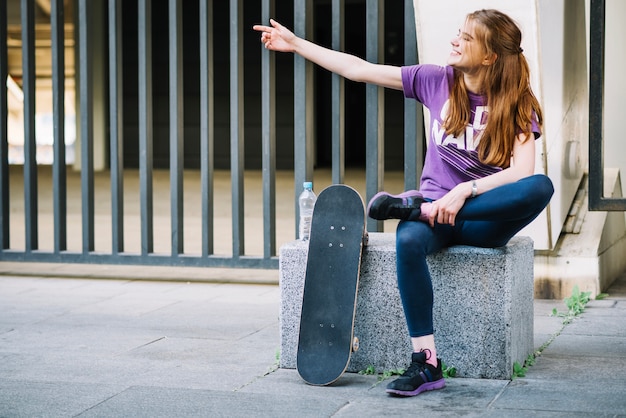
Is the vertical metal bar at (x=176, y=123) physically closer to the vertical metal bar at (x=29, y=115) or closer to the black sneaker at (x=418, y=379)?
the vertical metal bar at (x=29, y=115)

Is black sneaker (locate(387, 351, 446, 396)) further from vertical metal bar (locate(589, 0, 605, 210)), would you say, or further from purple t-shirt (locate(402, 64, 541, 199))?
vertical metal bar (locate(589, 0, 605, 210))

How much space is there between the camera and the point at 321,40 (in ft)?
73.9

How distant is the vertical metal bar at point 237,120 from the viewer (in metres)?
7.00

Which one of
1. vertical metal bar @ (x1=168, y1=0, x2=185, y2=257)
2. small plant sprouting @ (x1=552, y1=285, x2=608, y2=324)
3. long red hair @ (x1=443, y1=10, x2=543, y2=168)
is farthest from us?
vertical metal bar @ (x1=168, y1=0, x2=185, y2=257)

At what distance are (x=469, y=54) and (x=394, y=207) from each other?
2.29 ft

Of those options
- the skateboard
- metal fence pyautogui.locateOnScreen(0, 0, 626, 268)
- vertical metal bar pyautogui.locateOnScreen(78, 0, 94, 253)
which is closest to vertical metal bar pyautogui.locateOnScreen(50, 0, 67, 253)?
metal fence pyautogui.locateOnScreen(0, 0, 626, 268)

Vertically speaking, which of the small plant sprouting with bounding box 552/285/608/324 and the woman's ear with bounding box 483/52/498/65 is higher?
the woman's ear with bounding box 483/52/498/65

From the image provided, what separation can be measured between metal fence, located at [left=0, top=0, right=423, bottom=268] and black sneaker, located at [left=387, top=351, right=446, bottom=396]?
2.67 meters

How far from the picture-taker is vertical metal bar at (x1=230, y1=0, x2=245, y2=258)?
276 inches

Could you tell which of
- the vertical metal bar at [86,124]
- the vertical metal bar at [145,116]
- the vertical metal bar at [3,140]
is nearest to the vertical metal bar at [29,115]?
the vertical metal bar at [3,140]

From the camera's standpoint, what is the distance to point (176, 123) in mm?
7215

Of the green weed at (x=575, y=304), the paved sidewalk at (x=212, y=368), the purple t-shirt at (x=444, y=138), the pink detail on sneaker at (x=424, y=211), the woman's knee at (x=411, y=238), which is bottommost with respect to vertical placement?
the paved sidewalk at (x=212, y=368)

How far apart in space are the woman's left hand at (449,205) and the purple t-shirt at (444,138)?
7.4 inches

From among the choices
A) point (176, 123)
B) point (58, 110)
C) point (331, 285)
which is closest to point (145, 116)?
point (176, 123)
